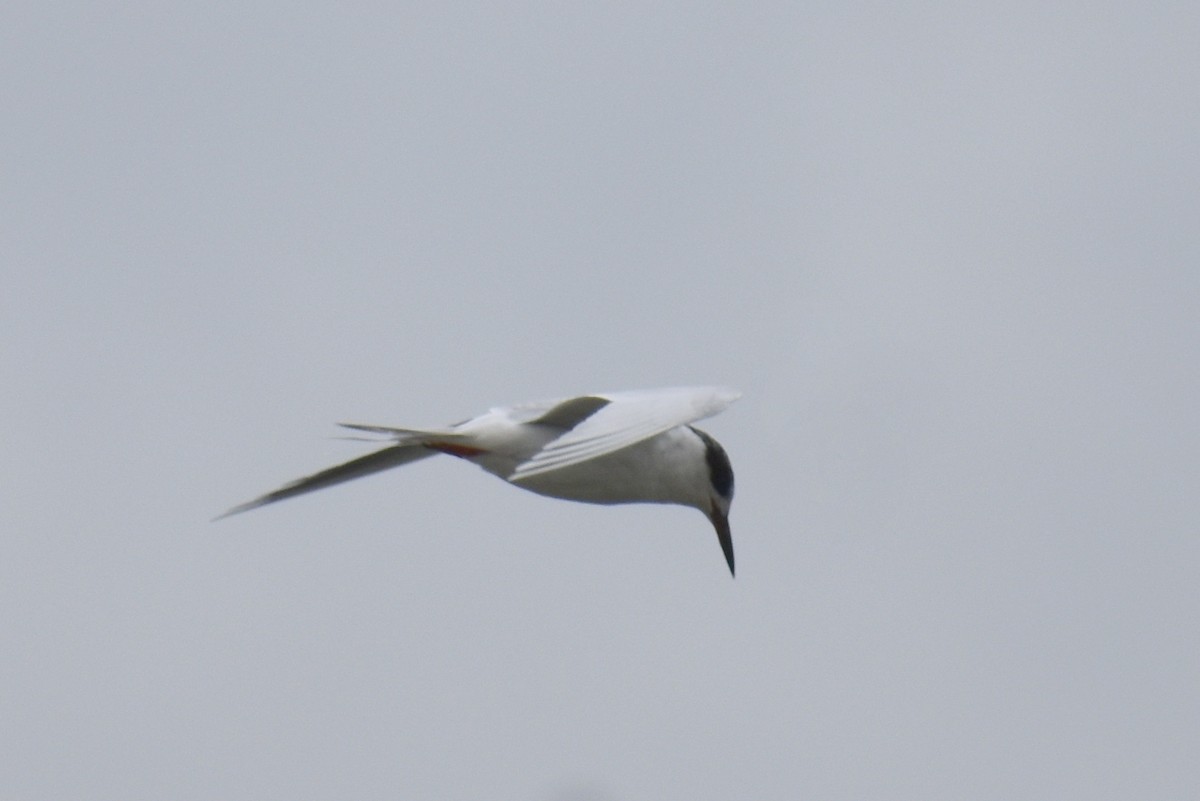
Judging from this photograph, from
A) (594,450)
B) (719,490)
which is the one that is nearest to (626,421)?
(594,450)

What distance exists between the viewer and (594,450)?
43.1 ft

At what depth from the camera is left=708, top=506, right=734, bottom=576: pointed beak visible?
15.8 meters

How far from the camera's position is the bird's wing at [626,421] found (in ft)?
43.3

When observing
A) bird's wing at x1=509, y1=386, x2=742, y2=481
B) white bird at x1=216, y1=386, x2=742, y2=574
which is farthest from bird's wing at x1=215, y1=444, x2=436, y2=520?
bird's wing at x1=509, y1=386, x2=742, y2=481

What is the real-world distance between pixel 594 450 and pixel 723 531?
2.96 metres

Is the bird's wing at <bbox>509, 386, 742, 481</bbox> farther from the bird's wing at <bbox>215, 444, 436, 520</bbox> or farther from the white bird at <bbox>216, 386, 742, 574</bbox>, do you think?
the bird's wing at <bbox>215, 444, 436, 520</bbox>

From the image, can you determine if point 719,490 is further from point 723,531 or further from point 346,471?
point 346,471

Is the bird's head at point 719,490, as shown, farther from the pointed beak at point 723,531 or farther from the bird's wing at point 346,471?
the bird's wing at point 346,471

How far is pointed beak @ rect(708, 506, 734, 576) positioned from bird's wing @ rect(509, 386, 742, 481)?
6.65 ft

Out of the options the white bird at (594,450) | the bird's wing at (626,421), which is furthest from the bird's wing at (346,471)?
the bird's wing at (626,421)

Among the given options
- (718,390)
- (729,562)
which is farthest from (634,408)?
(729,562)

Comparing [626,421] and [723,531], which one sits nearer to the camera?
[626,421]

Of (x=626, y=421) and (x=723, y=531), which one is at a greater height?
(x=626, y=421)

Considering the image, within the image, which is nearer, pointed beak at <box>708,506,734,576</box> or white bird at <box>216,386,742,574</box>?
white bird at <box>216,386,742,574</box>
